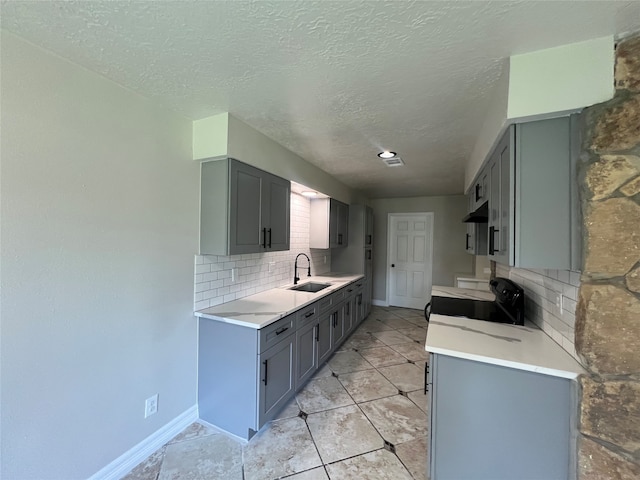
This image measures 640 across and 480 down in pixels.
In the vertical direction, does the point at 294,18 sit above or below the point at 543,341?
above

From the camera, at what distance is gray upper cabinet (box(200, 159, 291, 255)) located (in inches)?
83.4

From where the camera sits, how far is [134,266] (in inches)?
69.4

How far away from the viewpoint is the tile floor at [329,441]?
5.59 feet

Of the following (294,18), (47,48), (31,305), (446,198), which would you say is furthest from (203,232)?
(446,198)

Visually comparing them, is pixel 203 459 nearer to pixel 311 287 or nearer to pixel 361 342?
pixel 311 287

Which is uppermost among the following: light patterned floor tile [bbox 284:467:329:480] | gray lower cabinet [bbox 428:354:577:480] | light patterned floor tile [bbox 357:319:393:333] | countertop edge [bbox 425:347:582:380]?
countertop edge [bbox 425:347:582:380]

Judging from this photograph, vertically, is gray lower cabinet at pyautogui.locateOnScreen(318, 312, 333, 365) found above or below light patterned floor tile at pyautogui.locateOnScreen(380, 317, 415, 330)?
above

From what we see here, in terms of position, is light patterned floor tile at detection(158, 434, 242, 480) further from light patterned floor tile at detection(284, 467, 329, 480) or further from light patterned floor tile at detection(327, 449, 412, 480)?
light patterned floor tile at detection(327, 449, 412, 480)

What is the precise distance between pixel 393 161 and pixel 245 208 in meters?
1.87

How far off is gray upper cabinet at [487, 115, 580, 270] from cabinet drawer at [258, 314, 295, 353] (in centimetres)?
163

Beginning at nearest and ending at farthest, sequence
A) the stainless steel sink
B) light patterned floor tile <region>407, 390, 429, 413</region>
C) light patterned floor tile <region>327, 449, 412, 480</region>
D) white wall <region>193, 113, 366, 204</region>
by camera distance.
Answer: light patterned floor tile <region>327, 449, 412, 480</region>
white wall <region>193, 113, 366, 204</region>
light patterned floor tile <region>407, 390, 429, 413</region>
the stainless steel sink

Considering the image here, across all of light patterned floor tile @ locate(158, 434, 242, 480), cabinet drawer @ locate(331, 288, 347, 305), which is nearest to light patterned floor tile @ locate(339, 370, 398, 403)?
cabinet drawer @ locate(331, 288, 347, 305)

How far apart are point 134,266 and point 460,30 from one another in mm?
2221

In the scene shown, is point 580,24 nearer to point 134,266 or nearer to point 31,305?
point 134,266
